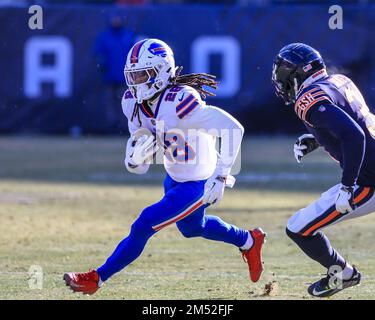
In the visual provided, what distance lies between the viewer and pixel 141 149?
655cm

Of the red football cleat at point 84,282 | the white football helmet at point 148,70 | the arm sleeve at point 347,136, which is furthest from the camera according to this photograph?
the white football helmet at point 148,70

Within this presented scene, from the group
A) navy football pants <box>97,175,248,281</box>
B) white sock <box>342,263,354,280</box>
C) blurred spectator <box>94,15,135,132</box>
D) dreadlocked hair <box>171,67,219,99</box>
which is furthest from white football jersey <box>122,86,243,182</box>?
blurred spectator <box>94,15,135,132</box>

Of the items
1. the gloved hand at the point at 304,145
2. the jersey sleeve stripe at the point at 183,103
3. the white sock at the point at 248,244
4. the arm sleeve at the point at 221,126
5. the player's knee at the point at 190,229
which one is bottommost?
the white sock at the point at 248,244

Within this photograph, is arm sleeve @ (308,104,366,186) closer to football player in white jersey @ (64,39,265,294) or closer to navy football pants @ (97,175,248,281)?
football player in white jersey @ (64,39,265,294)

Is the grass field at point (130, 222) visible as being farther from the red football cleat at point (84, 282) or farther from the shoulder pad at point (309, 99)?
the shoulder pad at point (309, 99)

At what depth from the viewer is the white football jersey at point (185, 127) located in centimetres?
648

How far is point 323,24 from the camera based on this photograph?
17938 mm

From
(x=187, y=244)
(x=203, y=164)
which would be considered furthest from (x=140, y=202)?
(x=203, y=164)

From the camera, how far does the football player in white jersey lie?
635 cm

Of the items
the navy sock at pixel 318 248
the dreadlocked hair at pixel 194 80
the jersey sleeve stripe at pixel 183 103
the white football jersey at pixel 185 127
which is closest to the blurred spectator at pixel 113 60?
the dreadlocked hair at pixel 194 80

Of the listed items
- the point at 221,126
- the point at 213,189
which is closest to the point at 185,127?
the point at 221,126

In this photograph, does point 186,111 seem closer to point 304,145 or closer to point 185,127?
point 185,127

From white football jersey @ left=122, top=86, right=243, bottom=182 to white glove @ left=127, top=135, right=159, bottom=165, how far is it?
80mm
